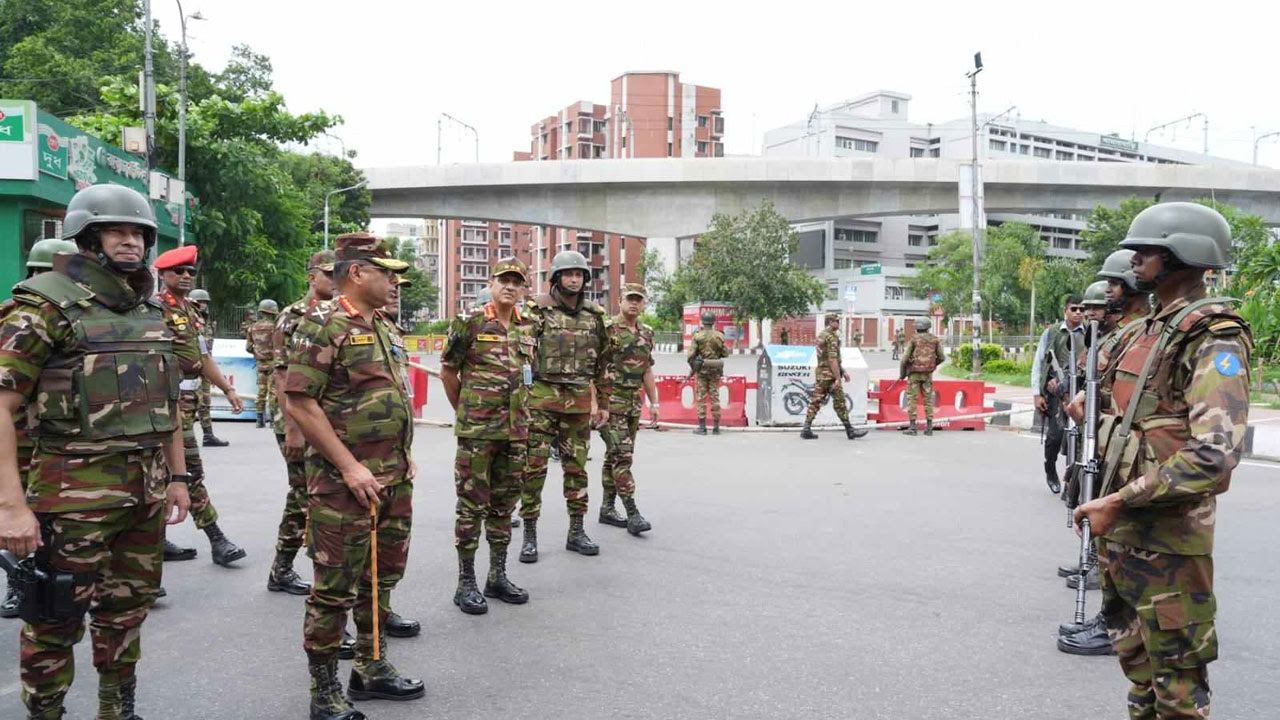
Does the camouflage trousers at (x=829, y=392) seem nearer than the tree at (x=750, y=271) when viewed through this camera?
Yes

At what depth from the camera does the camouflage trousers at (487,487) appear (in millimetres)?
5340

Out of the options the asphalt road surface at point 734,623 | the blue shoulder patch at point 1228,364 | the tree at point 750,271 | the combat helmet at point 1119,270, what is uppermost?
the tree at point 750,271

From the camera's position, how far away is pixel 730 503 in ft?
28.9

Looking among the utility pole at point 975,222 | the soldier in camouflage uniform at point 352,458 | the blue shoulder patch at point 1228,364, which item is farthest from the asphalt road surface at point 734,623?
the utility pole at point 975,222

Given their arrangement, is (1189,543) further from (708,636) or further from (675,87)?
(675,87)

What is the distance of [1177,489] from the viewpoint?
2.92 metres

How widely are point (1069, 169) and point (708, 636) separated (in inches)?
1812

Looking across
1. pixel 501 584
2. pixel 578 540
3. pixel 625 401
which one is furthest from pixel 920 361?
pixel 501 584

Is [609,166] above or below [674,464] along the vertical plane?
above

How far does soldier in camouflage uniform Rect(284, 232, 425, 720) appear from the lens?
12.2ft

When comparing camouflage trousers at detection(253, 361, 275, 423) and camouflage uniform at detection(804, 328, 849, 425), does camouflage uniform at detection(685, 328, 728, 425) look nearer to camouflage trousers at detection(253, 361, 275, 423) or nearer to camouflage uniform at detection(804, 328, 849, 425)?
camouflage uniform at detection(804, 328, 849, 425)

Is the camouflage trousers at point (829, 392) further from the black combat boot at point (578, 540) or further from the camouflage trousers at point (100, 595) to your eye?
the camouflage trousers at point (100, 595)

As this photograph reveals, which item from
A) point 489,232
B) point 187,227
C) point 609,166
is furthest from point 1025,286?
point 489,232

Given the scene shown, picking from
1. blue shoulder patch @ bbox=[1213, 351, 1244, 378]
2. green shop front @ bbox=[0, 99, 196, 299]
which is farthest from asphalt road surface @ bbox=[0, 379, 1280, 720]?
green shop front @ bbox=[0, 99, 196, 299]
